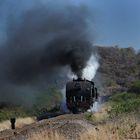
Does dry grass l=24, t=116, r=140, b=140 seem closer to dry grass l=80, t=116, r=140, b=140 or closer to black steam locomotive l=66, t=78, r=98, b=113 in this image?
dry grass l=80, t=116, r=140, b=140

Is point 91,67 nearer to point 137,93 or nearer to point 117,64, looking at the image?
point 137,93

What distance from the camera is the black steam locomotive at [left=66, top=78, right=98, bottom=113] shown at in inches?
1432

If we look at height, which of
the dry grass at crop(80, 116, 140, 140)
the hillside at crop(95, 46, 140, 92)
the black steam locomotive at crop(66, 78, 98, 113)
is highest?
the hillside at crop(95, 46, 140, 92)

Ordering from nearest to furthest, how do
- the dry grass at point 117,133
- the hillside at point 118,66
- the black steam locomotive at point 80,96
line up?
the dry grass at point 117,133, the black steam locomotive at point 80,96, the hillside at point 118,66

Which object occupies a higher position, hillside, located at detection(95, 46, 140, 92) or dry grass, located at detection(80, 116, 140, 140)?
hillside, located at detection(95, 46, 140, 92)

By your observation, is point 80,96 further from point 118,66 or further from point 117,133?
point 118,66

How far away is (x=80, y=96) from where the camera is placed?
36.5 metres

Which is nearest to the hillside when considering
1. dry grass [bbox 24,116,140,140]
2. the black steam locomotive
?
the black steam locomotive

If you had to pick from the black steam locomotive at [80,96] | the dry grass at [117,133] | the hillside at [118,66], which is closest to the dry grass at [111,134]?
the dry grass at [117,133]

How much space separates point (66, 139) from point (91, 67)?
3663 cm

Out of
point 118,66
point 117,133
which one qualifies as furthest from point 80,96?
point 118,66

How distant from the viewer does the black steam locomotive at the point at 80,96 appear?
3638 centimetres

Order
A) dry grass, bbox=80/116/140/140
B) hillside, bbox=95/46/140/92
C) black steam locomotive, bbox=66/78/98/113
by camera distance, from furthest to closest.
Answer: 1. hillside, bbox=95/46/140/92
2. black steam locomotive, bbox=66/78/98/113
3. dry grass, bbox=80/116/140/140

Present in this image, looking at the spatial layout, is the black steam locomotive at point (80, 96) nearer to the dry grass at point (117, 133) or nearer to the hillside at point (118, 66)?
the dry grass at point (117, 133)
